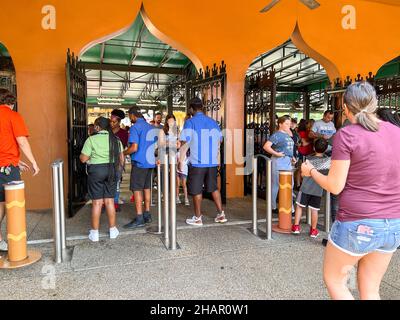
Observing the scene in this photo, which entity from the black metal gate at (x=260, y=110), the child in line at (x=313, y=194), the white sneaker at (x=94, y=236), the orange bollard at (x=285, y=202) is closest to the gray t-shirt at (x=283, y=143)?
the orange bollard at (x=285, y=202)

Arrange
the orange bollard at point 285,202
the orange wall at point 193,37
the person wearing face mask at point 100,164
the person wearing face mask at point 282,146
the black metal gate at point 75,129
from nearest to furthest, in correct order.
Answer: the person wearing face mask at point 100,164 < the orange bollard at point 285,202 < the person wearing face mask at point 282,146 < the black metal gate at point 75,129 < the orange wall at point 193,37

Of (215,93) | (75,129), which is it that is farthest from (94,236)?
(215,93)

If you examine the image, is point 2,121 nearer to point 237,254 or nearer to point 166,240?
point 166,240

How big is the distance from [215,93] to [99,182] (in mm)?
3140

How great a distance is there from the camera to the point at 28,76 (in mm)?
5359

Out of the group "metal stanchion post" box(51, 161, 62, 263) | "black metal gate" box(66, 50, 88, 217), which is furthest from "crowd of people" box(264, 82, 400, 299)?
"black metal gate" box(66, 50, 88, 217)

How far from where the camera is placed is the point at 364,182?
66.3 inches

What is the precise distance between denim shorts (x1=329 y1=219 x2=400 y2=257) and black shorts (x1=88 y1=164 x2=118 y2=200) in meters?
2.83

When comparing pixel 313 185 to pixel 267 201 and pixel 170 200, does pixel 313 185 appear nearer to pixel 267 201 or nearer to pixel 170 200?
pixel 267 201

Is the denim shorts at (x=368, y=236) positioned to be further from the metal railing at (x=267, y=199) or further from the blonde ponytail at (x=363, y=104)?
the metal railing at (x=267, y=199)

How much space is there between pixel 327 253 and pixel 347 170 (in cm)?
49

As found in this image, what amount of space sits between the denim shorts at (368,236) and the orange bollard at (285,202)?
2.39 metres

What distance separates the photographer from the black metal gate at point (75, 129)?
486 cm
